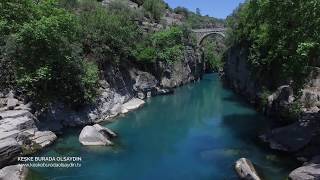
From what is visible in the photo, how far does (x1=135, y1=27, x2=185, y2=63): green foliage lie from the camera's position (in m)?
43.6

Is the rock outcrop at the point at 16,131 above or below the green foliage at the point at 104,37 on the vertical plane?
below

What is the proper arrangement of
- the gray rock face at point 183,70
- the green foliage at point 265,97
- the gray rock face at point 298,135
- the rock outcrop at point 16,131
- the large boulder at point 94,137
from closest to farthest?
the rock outcrop at point 16,131, the gray rock face at point 298,135, the large boulder at point 94,137, the green foliage at point 265,97, the gray rock face at point 183,70

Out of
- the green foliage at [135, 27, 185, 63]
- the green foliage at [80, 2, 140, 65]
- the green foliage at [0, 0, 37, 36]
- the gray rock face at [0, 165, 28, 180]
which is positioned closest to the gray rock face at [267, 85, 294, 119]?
the green foliage at [80, 2, 140, 65]

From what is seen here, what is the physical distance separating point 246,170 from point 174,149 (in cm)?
673

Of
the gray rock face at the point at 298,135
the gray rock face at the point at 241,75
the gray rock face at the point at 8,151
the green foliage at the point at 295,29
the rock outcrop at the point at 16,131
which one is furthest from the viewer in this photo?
the gray rock face at the point at 241,75

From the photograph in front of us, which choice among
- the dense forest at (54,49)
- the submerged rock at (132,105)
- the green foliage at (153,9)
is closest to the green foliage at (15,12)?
the dense forest at (54,49)

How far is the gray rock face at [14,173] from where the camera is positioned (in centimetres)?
1678

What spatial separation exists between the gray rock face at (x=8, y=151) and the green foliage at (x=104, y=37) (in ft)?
51.0

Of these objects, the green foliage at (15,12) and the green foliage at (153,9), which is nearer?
the green foliage at (15,12)

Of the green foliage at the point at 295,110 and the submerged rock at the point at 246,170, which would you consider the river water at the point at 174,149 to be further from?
the green foliage at the point at 295,110

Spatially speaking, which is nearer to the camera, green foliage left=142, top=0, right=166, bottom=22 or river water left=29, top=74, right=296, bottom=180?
river water left=29, top=74, right=296, bottom=180

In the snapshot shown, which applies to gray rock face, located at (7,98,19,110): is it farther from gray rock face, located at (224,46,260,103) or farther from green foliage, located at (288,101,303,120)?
gray rock face, located at (224,46,260,103)

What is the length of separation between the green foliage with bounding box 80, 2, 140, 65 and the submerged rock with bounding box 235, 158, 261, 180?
18.3 m

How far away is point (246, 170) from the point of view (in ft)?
60.2
